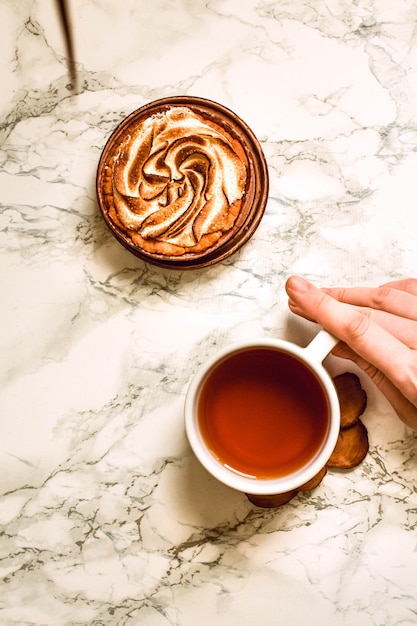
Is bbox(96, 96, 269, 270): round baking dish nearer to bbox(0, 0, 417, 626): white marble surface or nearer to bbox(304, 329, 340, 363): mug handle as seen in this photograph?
bbox(0, 0, 417, 626): white marble surface

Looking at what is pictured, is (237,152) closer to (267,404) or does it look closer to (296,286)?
(296,286)

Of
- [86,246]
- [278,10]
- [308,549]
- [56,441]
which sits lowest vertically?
[308,549]

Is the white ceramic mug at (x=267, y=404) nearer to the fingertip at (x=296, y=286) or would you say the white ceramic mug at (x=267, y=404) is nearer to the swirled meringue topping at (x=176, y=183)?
the fingertip at (x=296, y=286)

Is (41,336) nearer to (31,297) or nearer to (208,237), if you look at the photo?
(31,297)

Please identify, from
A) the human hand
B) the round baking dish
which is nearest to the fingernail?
the human hand

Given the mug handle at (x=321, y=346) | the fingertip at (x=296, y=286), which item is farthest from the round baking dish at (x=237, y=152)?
the mug handle at (x=321, y=346)

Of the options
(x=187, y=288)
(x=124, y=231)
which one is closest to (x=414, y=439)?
(x=187, y=288)

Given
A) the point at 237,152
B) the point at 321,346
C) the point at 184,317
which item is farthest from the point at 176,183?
the point at 321,346
